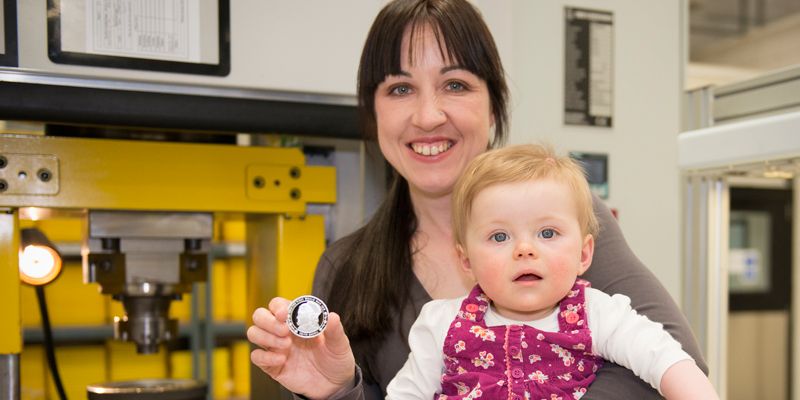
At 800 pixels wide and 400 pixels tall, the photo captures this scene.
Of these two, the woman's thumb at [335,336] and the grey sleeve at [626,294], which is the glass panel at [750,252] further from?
the woman's thumb at [335,336]

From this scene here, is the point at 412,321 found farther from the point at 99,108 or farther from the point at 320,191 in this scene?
the point at 99,108

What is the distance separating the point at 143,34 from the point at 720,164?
3.19 ft

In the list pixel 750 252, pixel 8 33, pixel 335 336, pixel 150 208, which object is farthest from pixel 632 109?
pixel 750 252

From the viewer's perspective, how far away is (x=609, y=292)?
3.81 feet

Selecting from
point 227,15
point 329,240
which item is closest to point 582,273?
point 329,240

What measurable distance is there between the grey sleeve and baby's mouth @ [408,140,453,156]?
0.27 meters

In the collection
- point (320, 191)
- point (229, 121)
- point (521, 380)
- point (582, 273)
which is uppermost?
point (229, 121)

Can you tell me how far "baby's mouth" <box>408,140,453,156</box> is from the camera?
4.09 feet

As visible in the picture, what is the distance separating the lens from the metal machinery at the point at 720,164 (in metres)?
1.22

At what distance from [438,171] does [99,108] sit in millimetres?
535

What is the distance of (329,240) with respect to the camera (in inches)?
58.2

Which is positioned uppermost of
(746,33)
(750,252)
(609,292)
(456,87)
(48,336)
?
(746,33)

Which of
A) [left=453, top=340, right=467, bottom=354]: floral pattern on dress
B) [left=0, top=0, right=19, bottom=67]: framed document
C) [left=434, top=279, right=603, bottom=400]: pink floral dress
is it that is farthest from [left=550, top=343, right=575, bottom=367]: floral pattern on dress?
[left=0, top=0, right=19, bottom=67]: framed document

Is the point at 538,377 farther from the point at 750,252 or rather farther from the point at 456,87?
the point at 750,252
